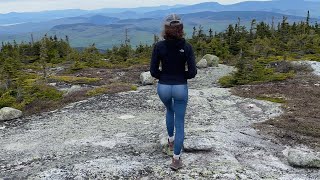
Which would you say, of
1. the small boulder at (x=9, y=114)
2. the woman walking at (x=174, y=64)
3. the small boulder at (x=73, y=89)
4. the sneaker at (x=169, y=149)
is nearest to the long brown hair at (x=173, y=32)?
the woman walking at (x=174, y=64)

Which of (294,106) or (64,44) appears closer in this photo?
(294,106)

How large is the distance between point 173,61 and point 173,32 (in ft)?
2.35

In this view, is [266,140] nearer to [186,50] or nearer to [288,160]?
[288,160]

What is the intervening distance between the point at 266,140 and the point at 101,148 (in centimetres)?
615

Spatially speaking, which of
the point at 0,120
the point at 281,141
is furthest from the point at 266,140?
the point at 0,120

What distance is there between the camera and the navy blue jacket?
8.80 metres

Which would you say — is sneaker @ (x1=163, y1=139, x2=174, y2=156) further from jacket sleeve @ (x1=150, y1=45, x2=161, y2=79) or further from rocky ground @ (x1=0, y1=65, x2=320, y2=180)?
jacket sleeve @ (x1=150, y1=45, x2=161, y2=79)

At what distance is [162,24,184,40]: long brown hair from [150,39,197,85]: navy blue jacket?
0.10m

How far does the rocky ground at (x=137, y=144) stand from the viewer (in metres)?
10.5

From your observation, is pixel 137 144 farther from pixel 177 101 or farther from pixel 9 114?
pixel 9 114

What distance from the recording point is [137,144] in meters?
13.1

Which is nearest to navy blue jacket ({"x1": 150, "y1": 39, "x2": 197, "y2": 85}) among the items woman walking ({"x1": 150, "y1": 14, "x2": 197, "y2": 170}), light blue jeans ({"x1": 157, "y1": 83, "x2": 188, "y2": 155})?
woman walking ({"x1": 150, "y1": 14, "x2": 197, "y2": 170})

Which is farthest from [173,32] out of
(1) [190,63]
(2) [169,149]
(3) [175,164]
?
(2) [169,149]

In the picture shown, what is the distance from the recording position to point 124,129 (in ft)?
50.8
